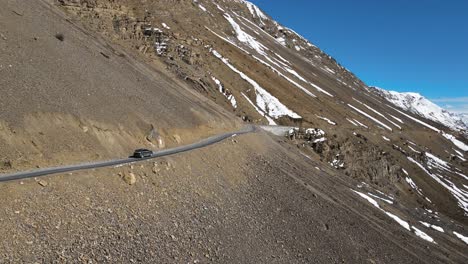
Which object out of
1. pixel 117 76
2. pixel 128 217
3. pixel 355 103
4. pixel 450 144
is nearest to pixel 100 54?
pixel 117 76

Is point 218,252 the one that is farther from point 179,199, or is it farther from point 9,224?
point 9,224

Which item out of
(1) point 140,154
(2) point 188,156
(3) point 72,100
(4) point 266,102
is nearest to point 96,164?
(1) point 140,154

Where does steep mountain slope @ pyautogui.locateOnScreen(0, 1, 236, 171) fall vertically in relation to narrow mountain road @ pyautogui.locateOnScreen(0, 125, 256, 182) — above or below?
above

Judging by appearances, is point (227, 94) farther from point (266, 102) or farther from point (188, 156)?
point (188, 156)

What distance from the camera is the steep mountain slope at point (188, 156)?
20.7 metres

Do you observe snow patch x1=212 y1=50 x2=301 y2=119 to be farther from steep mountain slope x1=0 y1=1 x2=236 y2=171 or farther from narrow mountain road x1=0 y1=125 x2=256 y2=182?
narrow mountain road x1=0 y1=125 x2=256 y2=182

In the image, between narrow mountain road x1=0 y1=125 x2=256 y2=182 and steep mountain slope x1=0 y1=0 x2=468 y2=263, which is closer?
narrow mountain road x1=0 y1=125 x2=256 y2=182

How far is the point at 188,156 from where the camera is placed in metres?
29.0

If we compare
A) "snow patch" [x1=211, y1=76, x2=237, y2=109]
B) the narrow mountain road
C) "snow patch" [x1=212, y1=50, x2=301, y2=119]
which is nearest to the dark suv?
the narrow mountain road

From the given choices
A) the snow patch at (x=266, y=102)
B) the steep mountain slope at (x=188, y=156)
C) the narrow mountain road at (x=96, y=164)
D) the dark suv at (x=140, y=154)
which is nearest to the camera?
the narrow mountain road at (x=96, y=164)

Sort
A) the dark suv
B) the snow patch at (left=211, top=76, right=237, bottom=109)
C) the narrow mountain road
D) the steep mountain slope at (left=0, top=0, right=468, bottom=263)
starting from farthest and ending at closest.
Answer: the snow patch at (left=211, top=76, right=237, bottom=109), the dark suv, the steep mountain slope at (left=0, top=0, right=468, bottom=263), the narrow mountain road

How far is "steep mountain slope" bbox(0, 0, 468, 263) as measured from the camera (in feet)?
67.9

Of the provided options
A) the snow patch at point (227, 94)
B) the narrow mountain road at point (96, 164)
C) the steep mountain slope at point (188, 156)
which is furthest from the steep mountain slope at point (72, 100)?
the snow patch at point (227, 94)

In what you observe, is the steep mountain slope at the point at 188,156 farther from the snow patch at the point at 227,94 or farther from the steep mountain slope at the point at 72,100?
the snow patch at the point at 227,94
